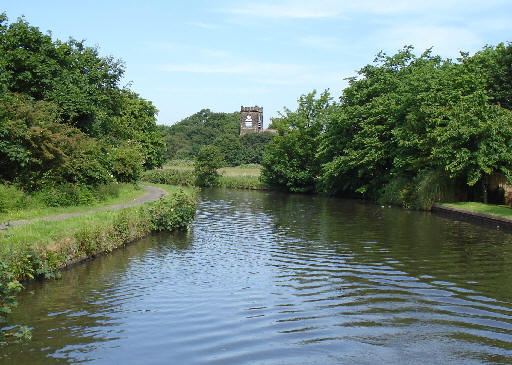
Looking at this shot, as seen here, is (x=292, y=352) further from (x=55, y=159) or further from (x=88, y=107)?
(x=88, y=107)

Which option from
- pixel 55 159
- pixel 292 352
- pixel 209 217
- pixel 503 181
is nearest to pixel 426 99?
pixel 503 181

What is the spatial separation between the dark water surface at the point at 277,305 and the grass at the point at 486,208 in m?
7.66

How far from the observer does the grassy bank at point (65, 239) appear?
1092 centimetres

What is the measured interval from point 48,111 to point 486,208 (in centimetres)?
2443

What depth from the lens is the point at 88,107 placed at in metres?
26.1

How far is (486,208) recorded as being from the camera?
95.0ft

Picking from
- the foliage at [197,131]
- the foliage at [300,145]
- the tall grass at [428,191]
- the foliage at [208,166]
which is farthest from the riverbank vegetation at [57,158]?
the foliage at [197,131]

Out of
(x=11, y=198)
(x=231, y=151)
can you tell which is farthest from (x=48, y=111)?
(x=231, y=151)

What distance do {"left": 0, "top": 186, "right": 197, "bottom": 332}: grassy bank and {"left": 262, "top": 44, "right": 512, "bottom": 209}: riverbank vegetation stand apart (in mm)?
18831

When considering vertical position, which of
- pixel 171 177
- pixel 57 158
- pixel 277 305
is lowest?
pixel 277 305

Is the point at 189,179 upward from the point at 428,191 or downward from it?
upward

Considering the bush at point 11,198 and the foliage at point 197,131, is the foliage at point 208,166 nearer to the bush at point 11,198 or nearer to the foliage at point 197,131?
the foliage at point 197,131

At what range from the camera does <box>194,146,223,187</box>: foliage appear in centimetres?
7212

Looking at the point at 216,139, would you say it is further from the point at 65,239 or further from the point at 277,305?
the point at 277,305
